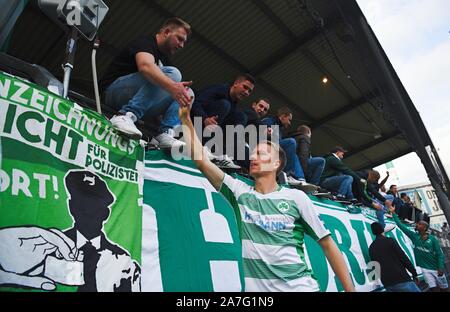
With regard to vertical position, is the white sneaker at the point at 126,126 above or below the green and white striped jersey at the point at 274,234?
above

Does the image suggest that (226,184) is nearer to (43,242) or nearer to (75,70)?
(43,242)

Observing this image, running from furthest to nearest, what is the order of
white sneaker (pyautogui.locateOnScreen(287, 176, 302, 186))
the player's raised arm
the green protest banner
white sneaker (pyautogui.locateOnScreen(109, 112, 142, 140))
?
white sneaker (pyautogui.locateOnScreen(287, 176, 302, 186))
white sneaker (pyautogui.locateOnScreen(109, 112, 142, 140))
the player's raised arm
the green protest banner

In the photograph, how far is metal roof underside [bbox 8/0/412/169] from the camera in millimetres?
5387

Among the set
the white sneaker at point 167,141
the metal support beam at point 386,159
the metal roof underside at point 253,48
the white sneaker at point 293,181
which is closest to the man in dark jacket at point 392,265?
the white sneaker at point 293,181

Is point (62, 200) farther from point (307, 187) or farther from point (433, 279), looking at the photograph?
point (433, 279)

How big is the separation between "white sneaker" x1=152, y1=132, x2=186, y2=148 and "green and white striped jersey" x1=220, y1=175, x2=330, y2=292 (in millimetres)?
799

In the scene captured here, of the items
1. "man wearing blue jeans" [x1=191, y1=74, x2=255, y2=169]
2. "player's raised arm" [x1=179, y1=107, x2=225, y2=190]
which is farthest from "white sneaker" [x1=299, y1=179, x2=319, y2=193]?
"player's raised arm" [x1=179, y1=107, x2=225, y2=190]

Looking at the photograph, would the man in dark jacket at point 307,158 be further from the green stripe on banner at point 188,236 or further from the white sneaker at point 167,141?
the white sneaker at point 167,141

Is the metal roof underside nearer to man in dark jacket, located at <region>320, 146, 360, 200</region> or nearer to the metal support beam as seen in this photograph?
man in dark jacket, located at <region>320, 146, 360, 200</region>

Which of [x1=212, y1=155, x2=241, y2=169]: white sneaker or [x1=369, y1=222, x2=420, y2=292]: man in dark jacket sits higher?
[x1=212, y1=155, x2=241, y2=169]: white sneaker

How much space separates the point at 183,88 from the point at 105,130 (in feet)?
2.31

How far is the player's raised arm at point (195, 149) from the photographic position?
1891 mm

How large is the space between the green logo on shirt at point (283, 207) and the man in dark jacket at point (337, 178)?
4931 millimetres
